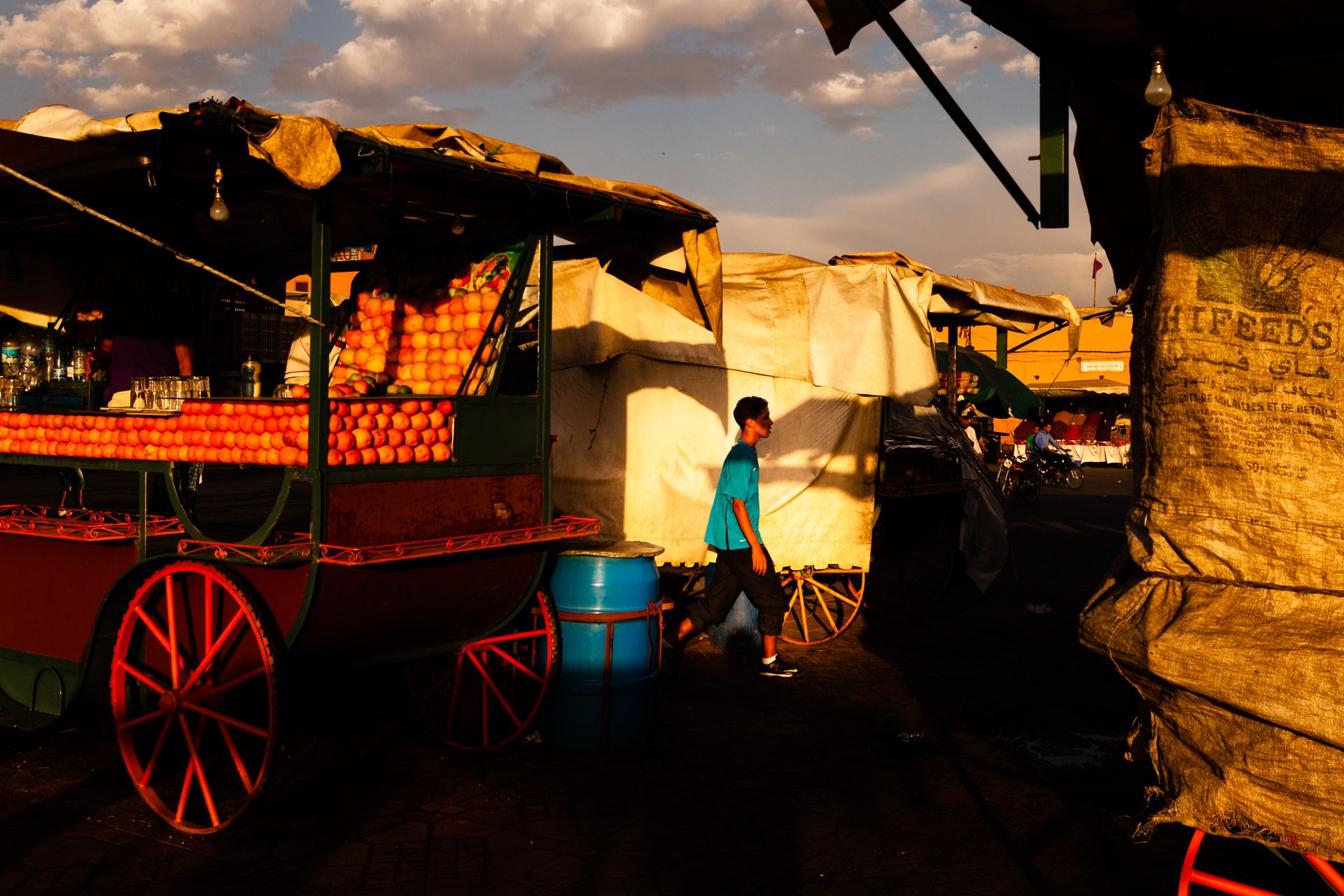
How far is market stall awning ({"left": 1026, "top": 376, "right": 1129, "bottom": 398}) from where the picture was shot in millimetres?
40438

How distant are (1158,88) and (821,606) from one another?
6.40 m

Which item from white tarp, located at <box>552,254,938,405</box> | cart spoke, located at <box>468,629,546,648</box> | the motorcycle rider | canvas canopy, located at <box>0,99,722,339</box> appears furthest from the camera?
the motorcycle rider

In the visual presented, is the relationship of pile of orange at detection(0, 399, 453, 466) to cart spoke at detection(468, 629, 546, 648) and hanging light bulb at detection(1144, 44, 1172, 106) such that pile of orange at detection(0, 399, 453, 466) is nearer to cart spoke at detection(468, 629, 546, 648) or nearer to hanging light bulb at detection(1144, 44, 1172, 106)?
cart spoke at detection(468, 629, 546, 648)

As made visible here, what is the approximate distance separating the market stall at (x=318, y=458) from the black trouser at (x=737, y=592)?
5.21ft

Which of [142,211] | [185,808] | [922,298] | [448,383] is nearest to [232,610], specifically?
[185,808]

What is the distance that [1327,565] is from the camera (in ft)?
10.00

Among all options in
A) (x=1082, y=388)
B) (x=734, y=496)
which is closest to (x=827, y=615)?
(x=734, y=496)

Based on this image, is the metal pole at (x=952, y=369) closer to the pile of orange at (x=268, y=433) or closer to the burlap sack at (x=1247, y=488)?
the pile of orange at (x=268, y=433)

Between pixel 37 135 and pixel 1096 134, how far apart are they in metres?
3.94

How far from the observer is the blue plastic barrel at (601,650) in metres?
5.72

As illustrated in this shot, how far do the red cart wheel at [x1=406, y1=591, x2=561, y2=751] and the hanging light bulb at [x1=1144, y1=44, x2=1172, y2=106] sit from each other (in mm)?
3659

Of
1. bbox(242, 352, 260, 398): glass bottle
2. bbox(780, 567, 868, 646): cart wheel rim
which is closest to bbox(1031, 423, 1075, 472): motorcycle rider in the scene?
bbox(780, 567, 868, 646): cart wheel rim

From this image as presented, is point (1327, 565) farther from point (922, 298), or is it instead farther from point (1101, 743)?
point (922, 298)

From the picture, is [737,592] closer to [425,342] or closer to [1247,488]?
[425,342]
